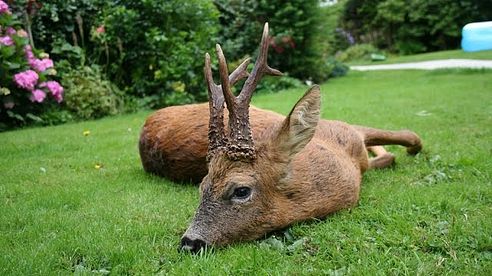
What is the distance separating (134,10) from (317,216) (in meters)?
9.54

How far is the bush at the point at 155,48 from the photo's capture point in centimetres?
1190

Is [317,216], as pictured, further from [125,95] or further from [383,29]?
[383,29]

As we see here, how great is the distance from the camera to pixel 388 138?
5.34 m

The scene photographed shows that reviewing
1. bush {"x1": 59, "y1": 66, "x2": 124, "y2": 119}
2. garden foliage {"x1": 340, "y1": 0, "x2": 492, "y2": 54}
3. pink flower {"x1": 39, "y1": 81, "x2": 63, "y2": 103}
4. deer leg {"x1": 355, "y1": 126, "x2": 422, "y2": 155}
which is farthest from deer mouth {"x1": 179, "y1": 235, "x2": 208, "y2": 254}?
garden foliage {"x1": 340, "y1": 0, "x2": 492, "y2": 54}

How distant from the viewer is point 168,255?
323 centimetres

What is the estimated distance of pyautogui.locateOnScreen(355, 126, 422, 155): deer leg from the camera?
5.23 m

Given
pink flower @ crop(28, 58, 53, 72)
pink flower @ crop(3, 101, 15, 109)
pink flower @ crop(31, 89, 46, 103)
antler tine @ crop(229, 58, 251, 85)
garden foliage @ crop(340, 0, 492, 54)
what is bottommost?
garden foliage @ crop(340, 0, 492, 54)

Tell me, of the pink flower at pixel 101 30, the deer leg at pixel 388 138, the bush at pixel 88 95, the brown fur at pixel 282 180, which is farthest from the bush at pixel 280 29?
the brown fur at pixel 282 180

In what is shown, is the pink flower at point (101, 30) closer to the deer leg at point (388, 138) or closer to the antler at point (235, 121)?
the deer leg at point (388, 138)

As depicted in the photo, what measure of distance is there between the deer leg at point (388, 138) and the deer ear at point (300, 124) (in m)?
1.75

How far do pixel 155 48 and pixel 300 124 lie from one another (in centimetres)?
923

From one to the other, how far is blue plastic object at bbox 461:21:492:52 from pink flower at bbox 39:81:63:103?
7407 mm

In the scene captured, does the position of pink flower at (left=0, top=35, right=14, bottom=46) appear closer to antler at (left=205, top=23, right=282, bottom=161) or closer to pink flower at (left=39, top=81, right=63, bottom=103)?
pink flower at (left=39, top=81, right=63, bottom=103)

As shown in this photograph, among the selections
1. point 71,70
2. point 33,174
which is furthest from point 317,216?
point 71,70
